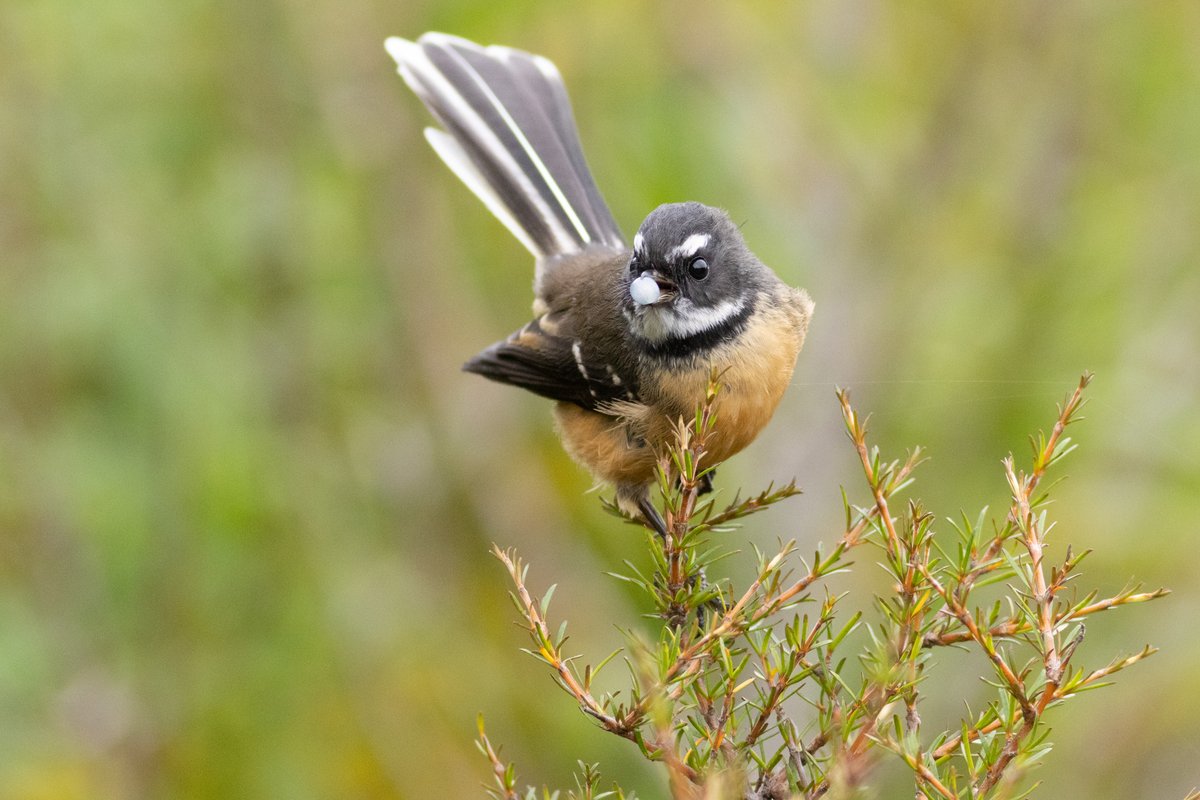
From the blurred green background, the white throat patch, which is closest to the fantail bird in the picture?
the white throat patch

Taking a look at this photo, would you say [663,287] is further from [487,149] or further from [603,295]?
[487,149]

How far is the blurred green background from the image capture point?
5.10 m

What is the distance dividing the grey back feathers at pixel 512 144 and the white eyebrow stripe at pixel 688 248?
1.08 meters

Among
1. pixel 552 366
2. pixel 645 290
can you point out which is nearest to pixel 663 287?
pixel 645 290

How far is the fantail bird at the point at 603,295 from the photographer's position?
338 centimetres

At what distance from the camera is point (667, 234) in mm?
3336

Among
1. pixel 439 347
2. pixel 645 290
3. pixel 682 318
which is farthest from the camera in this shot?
pixel 439 347

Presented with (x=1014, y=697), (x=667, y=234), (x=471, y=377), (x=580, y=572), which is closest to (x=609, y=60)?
(x=471, y=377)

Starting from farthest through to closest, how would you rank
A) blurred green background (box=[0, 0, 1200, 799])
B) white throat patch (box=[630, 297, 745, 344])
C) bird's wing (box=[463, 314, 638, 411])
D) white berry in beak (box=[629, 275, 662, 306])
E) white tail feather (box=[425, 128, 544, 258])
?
blurred green background (box=[0, 0, 1200, 799]) < white tail feather (box=[425, 128, 544, 258]) < bird's wing (box=[463, 314, 638, 411]) < white throat patch (box=[630, 297, 745, 344]) < white berry in beak (box=[629, 275, 662, 306])

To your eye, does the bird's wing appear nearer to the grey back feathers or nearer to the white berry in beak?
the white berry in beak

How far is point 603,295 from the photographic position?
391 centimetres

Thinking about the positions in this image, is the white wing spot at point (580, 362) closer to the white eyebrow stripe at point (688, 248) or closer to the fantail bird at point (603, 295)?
the fantail bird at point (603, 295)

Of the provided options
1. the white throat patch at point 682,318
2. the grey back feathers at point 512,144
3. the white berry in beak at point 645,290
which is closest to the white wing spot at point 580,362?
the white throat patch at point 682,318

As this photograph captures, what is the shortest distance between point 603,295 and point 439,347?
1948mm
